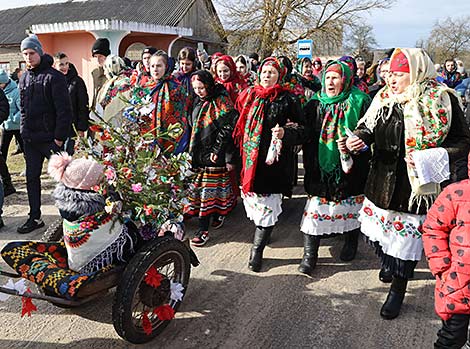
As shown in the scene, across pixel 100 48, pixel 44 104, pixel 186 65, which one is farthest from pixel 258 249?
pixel 100 48

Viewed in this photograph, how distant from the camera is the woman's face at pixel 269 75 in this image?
Result: 3775 mm

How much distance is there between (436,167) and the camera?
9.02 ft

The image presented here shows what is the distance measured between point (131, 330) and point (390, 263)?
74.0 inches

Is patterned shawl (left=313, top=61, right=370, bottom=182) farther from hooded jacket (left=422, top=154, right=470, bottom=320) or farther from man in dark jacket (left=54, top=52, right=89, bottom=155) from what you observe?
man in dark jacket (left=54, top=52, right=89, bottom=155)

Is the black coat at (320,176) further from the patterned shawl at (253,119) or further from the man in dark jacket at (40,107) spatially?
the man in dark jacket at (40,107)

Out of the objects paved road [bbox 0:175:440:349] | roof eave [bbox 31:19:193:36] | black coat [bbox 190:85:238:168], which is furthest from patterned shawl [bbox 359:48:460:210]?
roof eave [bbox 31:19:193:36]

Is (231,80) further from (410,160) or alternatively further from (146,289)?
(146,289)

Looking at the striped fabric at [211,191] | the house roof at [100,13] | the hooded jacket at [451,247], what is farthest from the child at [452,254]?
the house roof at [100,13]

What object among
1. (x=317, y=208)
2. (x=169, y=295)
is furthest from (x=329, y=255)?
(x=169, y=295)

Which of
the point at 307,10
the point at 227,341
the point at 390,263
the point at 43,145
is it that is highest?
the point at 307,10

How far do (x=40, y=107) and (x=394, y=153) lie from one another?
3637mm

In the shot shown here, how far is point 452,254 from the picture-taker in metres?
2.28

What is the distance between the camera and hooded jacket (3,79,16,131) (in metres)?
6.61

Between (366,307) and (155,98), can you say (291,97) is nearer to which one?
(155,98)
